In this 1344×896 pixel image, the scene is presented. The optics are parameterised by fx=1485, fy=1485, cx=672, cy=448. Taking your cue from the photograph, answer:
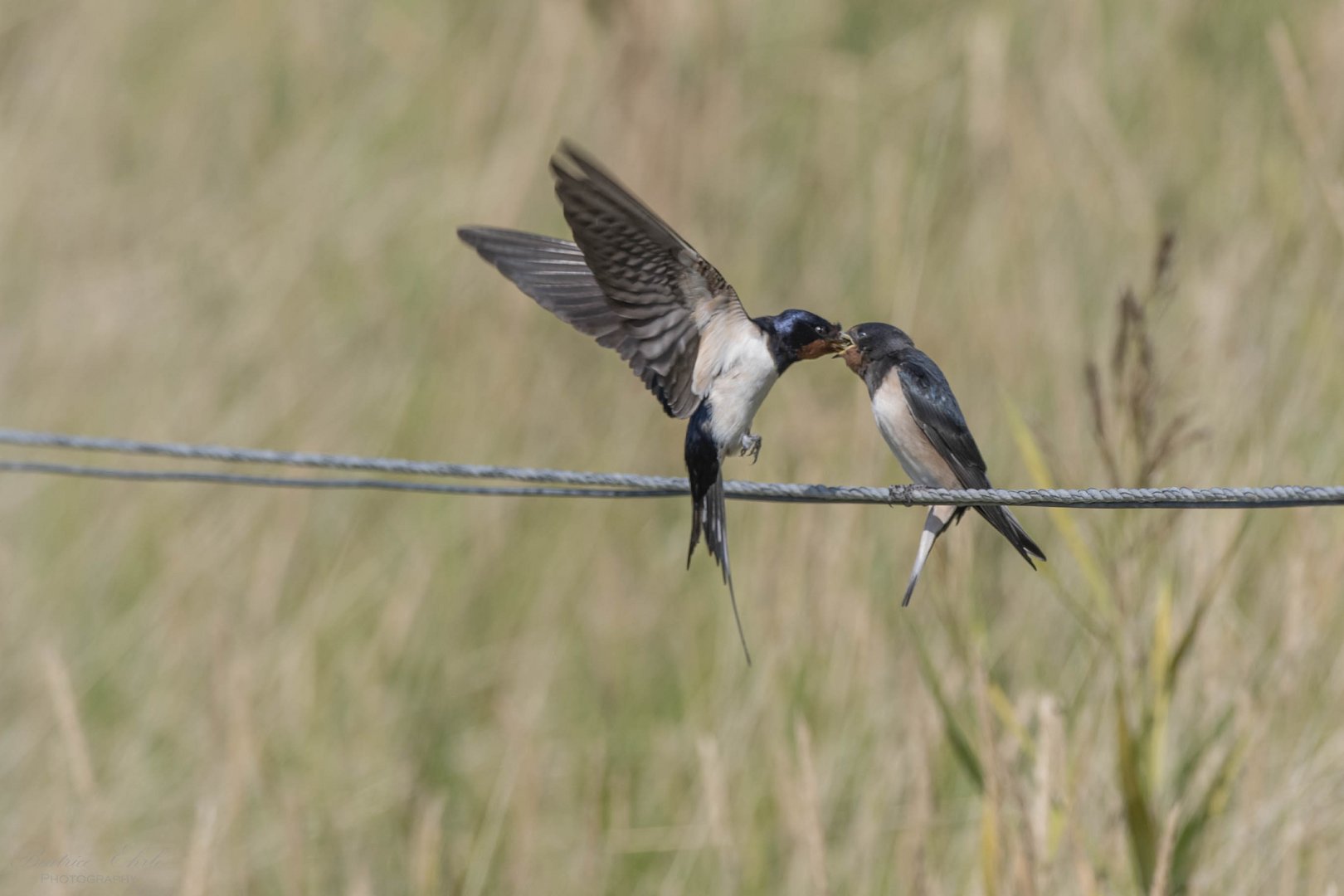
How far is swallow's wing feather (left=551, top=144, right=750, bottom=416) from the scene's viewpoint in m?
1.74

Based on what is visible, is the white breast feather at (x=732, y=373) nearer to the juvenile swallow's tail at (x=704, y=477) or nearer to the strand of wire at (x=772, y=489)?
the juvenile swallow's tail at (x=704, y=477)

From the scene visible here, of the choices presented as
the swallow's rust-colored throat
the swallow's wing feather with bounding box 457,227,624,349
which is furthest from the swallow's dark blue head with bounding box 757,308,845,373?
the swallow's wing feather with bounding box 457,227,624,349

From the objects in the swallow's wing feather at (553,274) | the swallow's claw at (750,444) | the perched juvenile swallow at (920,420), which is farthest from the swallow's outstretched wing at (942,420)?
the swallow's wing feather at (553,274)

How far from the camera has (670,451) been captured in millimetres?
3725

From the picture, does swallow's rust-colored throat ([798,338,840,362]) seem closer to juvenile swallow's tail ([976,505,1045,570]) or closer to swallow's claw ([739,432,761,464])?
swallow's claw ([739,432,761,464])

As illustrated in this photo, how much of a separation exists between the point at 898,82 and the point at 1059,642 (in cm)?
215

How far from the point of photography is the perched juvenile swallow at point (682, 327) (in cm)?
195

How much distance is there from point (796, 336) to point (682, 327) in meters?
0.17

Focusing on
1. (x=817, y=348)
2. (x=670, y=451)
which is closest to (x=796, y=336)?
(x=817, y=348)

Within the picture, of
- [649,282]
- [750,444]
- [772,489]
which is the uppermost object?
[649,282]

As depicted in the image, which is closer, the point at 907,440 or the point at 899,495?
the point at 899,495

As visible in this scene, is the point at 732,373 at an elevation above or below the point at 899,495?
above

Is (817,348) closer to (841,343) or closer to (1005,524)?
(841,343)

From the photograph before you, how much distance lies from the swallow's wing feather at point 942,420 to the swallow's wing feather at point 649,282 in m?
0.33
